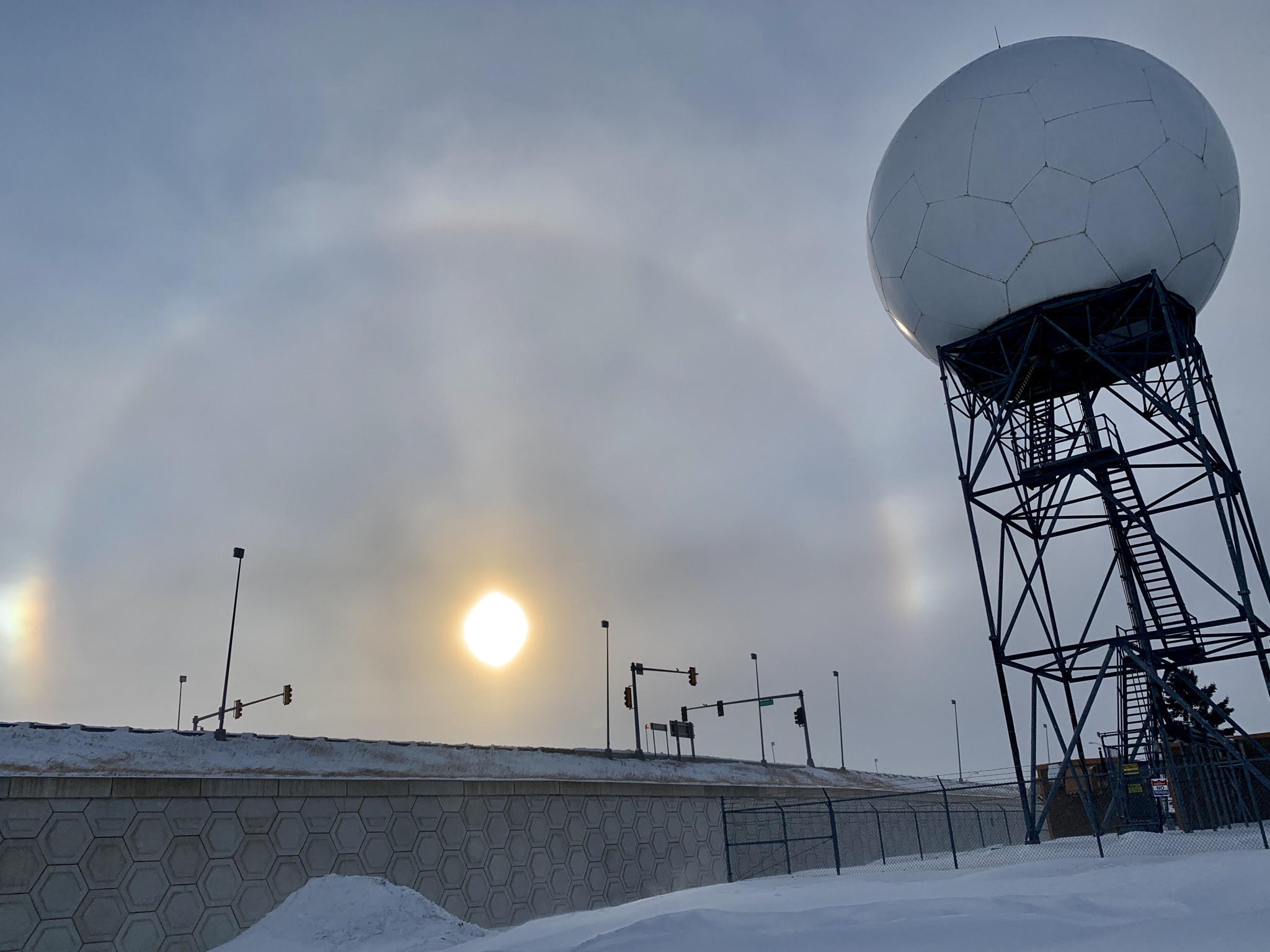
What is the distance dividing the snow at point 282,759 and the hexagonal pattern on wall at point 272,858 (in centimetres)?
143

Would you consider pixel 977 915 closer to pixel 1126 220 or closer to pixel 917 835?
pixel 1126 220

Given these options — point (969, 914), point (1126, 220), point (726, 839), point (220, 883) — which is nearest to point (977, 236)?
point (1126, 220)

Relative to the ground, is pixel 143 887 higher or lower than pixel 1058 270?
lower

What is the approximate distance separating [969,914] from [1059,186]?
1492 cm

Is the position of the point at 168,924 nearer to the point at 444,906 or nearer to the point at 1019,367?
the point at 444,906

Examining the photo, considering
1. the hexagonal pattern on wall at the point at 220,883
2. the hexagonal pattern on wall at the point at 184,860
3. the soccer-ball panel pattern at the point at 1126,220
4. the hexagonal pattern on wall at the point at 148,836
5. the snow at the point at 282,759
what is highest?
the soccer-ball panel pattern at the point at 1126,220

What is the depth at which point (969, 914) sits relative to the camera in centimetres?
1052

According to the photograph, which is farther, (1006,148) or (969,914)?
(1006,148)

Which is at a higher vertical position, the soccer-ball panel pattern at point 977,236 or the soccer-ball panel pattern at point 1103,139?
the soccer-ball panel pattern at point 1103,139

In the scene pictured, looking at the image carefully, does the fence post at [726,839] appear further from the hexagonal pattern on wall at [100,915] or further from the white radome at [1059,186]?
the white radome at [1059,186]

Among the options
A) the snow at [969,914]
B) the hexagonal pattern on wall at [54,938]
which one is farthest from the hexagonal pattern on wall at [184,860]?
the snow at [969,914]

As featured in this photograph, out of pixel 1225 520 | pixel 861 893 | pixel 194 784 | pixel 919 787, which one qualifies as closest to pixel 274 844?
pixel 194 784

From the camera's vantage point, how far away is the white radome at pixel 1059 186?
1917 cm

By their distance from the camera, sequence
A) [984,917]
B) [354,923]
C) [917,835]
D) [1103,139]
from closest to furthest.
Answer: [984,917]
[354,923]
[1103,139]
[917,835]
